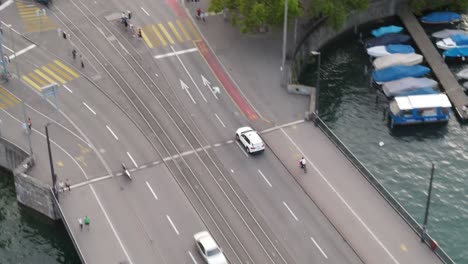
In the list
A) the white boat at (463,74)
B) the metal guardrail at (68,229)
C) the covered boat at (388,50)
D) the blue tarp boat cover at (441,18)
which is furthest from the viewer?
the blue tarp boat cover at (441,18)

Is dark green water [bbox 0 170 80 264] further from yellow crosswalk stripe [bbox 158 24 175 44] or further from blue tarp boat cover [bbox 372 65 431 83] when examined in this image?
blue tarp boat cover [bbox 372 65 431 83]

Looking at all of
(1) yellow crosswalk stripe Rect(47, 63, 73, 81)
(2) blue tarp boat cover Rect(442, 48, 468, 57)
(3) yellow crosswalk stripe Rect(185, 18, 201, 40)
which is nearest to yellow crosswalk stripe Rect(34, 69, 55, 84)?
(1) yellow crosswalk stripe Rect(47, 63, 73, 81)

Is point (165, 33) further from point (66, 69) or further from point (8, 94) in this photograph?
point (8, 94)

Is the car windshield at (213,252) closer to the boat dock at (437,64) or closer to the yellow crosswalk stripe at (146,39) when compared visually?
the yellow crosswalk stripe at (146,39)

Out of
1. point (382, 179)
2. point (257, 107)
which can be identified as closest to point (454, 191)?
point (382, 179)

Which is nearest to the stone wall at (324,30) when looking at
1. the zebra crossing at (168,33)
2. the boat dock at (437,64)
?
the boat dock at (437,64)
